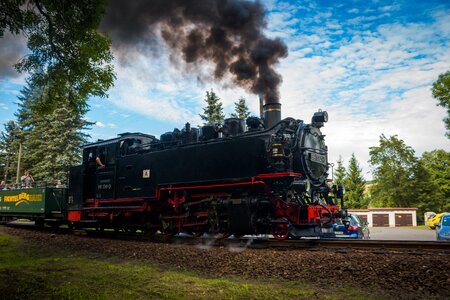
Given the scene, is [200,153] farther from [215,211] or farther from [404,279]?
[404,279]

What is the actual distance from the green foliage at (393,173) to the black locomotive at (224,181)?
40.3 metres

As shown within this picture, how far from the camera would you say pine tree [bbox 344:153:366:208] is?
163 ft

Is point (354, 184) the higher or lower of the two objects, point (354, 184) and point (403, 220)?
the higher

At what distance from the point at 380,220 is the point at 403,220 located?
2.32 meters

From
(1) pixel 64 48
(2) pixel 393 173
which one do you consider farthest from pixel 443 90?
(1) pixel 64 48

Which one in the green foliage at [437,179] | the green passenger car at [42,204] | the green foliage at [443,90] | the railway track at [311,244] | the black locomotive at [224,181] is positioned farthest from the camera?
the green foliage at [437,179]

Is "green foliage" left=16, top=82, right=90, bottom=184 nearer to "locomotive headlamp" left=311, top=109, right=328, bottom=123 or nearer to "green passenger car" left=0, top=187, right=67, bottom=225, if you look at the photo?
"green passenger car" left=0, top=187, right=67, bottom=225

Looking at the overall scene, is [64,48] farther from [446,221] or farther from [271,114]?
[446,221]

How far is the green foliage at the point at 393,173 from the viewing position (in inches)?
1848

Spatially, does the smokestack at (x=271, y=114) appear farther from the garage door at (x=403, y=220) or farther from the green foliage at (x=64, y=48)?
the garage door at (x=403, y=220)

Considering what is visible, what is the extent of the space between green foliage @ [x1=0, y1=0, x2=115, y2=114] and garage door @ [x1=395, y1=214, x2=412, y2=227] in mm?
33449

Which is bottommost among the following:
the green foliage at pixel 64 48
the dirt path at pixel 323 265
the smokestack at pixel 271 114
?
the dirt path at pixel 323 265

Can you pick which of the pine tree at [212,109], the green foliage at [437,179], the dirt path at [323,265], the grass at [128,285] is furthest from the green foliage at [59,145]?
the green foliage at [437,179]

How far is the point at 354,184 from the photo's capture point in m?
49.8
